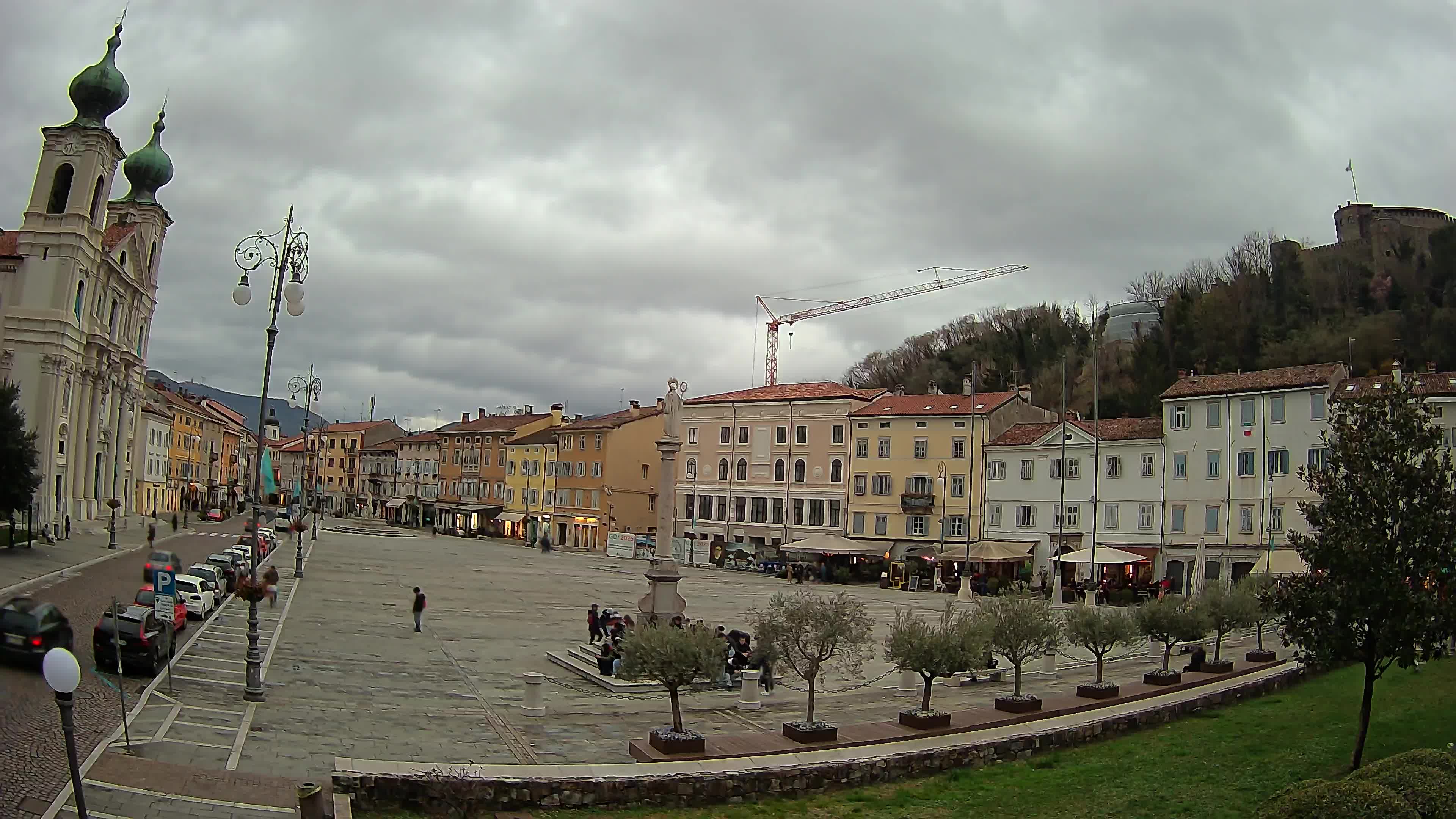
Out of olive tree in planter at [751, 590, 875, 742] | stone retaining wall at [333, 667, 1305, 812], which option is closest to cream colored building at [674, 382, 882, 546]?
olive tree in planter at [751, 590, 875, 742]

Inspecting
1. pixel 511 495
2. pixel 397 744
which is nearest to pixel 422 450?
pixel 511 495

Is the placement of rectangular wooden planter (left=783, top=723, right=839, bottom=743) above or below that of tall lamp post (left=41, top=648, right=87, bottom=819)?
below

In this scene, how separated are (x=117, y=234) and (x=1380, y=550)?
7999cm

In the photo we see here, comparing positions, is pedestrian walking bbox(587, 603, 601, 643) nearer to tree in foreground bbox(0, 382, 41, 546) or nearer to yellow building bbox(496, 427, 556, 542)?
tree in foreground bbox(0, 382, 41, 546)

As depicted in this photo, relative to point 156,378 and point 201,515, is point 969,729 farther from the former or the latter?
Result: point 156,378

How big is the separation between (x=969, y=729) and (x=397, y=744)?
10032 millimetres

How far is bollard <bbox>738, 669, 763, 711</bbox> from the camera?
21.4 m

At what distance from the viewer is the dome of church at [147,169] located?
3095 inches

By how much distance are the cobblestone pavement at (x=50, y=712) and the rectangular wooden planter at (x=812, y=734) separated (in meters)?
10.5

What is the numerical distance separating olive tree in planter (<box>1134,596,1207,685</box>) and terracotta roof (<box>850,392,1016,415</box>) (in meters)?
35.6

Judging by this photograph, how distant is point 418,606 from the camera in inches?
1187

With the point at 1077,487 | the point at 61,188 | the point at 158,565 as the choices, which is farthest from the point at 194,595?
the point at 1077,487

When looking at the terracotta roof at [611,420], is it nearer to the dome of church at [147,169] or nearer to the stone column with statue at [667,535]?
the dome of church at [147,169]

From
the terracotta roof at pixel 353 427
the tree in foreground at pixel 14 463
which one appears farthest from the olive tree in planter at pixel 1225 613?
the terracotta roof at pixel 353 427
